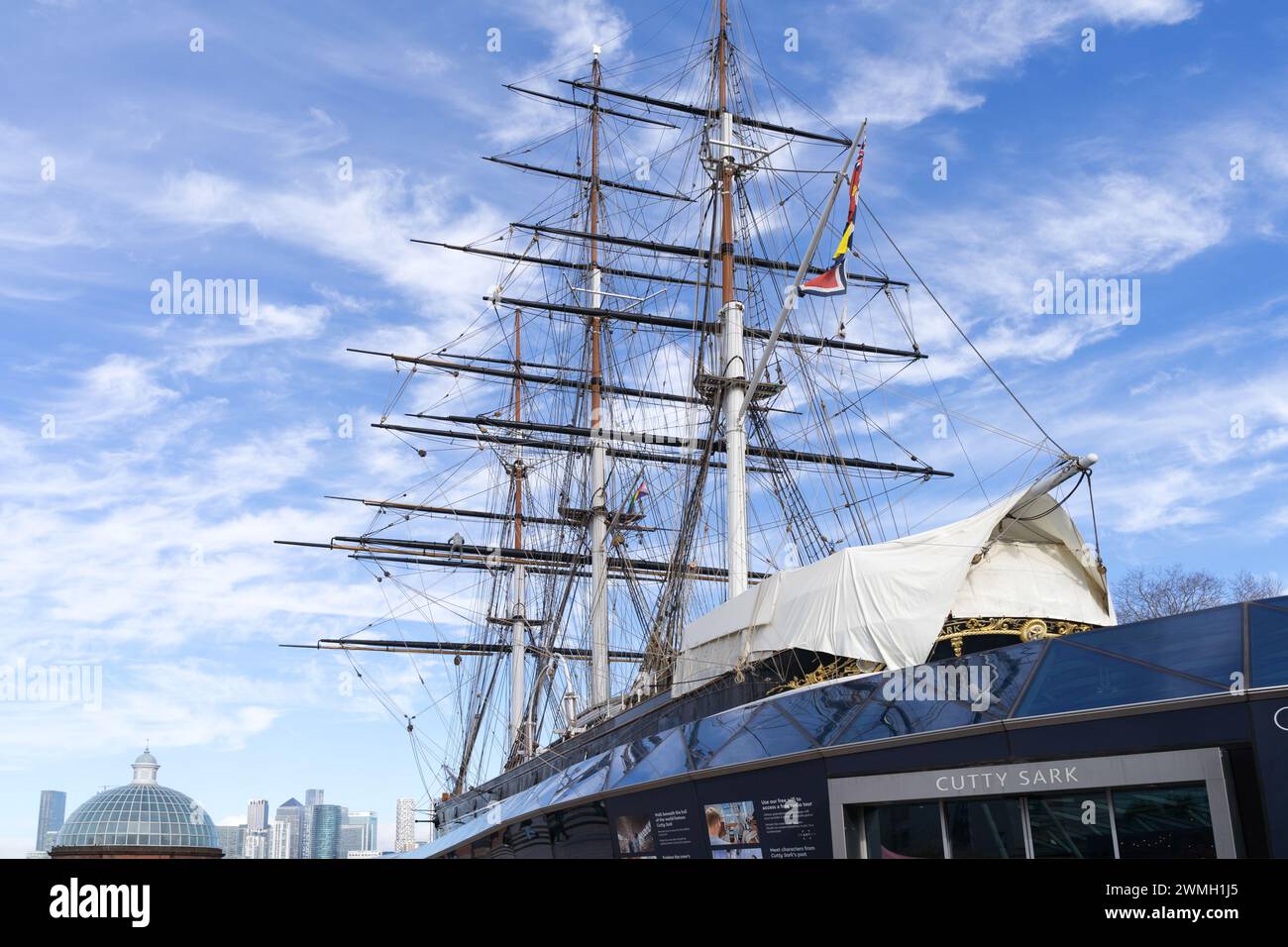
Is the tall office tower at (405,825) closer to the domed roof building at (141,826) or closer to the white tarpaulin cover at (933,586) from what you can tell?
the domed roof building at (141,826)

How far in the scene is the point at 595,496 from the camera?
3625cm

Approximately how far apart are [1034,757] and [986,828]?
75 cm

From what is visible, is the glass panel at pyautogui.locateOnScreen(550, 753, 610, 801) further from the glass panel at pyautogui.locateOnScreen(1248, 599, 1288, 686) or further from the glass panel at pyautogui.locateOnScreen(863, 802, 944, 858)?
the glass panel at pyautogui.locateOnScreen(1248, 599, 1288, 686)

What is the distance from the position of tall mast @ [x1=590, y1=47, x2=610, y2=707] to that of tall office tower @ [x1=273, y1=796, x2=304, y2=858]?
91836 millimetres

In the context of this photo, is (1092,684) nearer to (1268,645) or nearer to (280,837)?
(1268,645)

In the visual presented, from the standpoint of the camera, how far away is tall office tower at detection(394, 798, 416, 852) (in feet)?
161

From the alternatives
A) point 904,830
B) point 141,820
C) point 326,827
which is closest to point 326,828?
point 326,827

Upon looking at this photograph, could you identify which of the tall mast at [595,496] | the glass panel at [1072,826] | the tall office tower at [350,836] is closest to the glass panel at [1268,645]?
the glass panel at [1072,826]

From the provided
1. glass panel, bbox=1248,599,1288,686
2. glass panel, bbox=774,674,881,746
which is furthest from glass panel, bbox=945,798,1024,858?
glass panel, bbox=1248,599,1288,686

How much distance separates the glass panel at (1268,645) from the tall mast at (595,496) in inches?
929

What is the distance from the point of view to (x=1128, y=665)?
333 inches
